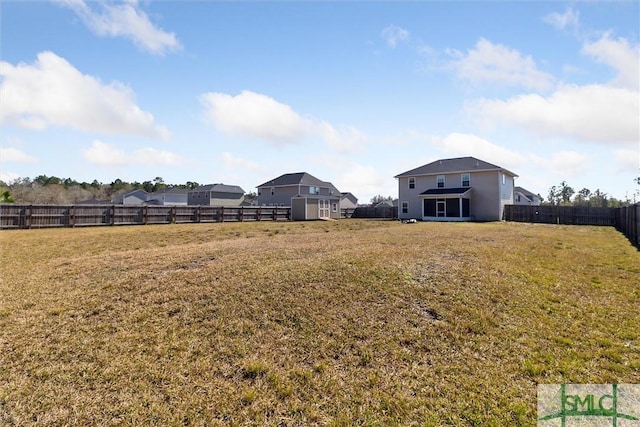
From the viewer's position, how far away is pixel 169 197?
58.7 metres

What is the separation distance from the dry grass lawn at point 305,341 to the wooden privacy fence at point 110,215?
14.2m

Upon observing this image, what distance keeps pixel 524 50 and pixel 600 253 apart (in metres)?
6.92

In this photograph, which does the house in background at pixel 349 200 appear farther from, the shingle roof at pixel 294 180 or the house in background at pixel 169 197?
the house in background at pixel 169 197

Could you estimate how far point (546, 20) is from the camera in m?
9.49

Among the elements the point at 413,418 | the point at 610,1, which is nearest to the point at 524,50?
the point at 610,1

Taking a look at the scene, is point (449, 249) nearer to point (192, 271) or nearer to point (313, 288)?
point (313, 288)

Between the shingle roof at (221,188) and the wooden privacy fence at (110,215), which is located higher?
the shingle roof at (221,188)

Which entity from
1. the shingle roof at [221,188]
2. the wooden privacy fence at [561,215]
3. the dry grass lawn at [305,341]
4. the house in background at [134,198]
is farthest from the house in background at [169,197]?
the dry grass lawn at [305,341]

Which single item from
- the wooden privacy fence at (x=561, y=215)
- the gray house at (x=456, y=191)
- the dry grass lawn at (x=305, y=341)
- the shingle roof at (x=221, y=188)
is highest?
the shingle roof at (x=221, y=188)

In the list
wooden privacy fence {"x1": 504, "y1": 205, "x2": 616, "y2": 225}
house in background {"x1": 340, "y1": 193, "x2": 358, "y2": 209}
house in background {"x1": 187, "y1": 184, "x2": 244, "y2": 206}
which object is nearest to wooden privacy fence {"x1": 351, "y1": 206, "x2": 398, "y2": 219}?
wooden privacy fence {"x1": 504, "y1": 205, "x2": 616, "y2": 225}

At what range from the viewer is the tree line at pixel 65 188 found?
5403 cm

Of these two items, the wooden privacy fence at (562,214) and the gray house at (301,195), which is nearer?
the wooden privacy fence at (562,214)

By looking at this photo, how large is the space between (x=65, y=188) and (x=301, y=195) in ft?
187

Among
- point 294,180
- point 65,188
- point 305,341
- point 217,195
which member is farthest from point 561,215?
point 65,188
